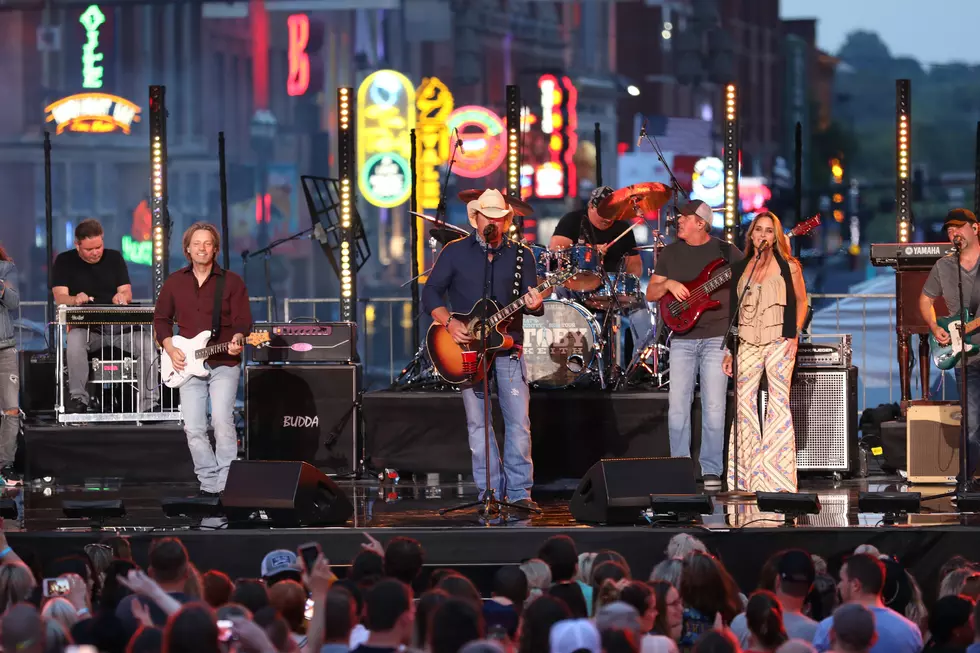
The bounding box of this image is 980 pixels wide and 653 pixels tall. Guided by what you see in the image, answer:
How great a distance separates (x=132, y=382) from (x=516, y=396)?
11.9ft

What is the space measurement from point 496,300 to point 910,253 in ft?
12.3

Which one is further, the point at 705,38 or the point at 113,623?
the point at 705,38

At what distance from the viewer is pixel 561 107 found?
25312mm

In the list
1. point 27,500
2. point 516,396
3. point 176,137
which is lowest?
point 27,500

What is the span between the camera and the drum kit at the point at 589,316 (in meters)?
10.9

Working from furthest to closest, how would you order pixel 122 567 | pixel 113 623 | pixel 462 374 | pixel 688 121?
pixel 688 121
pixel 462 374
pixel 122 567
pixel 113 623

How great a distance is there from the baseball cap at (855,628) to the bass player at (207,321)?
5.55 m

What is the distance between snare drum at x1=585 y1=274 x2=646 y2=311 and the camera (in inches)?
431

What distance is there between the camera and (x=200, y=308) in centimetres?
954

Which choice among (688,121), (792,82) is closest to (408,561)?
(688,121)

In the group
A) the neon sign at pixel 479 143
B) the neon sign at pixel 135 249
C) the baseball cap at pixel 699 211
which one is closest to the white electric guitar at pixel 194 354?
the baseball cap at pixel 699 211

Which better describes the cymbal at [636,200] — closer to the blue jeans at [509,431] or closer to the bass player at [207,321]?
the blue jeans at [509,431]

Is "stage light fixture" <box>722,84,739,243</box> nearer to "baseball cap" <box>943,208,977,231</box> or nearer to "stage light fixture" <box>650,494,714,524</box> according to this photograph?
"baseball cap" <box>943,208,977,231</box>

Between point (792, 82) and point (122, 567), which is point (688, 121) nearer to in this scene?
point (792, 82)
